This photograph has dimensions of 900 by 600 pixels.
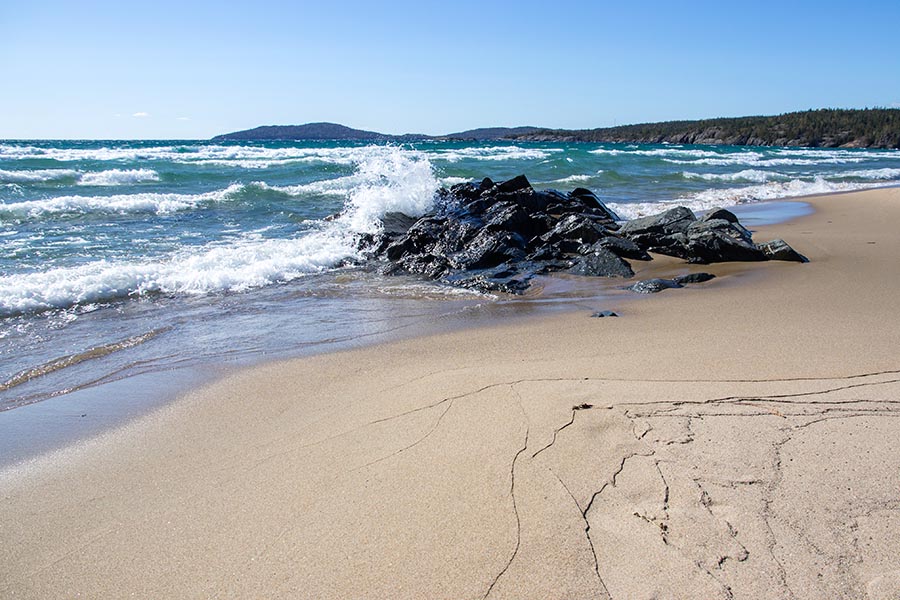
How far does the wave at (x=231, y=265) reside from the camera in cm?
672

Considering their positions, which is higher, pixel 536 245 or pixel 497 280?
pixel 536 245

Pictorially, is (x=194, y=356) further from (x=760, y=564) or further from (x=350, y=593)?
(x=760, y=564)

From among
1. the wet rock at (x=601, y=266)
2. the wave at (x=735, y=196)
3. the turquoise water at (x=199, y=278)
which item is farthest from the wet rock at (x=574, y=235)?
the wave at (x=735, y=196)

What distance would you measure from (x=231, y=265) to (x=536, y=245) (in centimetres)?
438

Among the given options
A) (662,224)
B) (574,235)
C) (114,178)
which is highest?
(114,178)

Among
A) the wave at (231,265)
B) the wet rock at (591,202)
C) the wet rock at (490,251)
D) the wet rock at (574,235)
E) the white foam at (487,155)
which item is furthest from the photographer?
the white foam at (487,155)

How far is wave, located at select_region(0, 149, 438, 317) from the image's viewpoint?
6.72m

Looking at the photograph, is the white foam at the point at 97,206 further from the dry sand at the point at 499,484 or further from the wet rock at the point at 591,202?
the dry sand at the point at 499,484

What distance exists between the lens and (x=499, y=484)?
8.41 ft

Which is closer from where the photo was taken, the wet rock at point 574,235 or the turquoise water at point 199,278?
the turquoise water at point 199,278

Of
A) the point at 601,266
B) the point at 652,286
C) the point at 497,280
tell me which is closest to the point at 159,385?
the point at 497,280

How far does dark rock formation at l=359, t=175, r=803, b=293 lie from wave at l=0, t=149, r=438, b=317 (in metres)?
1.05

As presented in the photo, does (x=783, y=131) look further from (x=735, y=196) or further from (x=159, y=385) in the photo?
(x=159, y=385)

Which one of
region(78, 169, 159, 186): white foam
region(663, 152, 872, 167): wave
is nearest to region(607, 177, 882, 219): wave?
region(663, 152, 872, 167): wave
